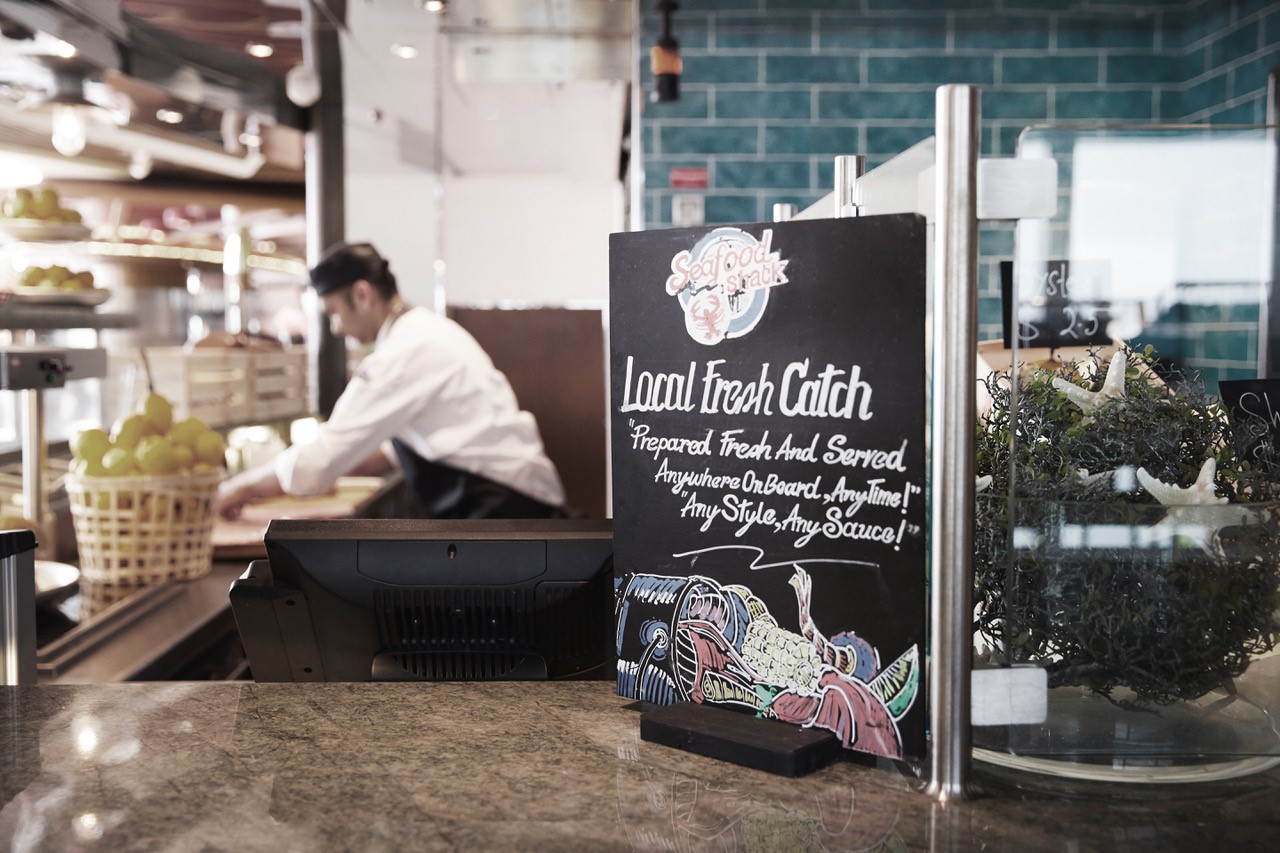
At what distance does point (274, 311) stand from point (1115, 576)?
664 cm

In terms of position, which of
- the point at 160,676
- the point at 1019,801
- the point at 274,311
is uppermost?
the point at 274,311

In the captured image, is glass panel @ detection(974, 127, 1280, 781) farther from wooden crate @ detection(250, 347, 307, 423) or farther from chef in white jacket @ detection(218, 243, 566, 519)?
wooden crate @ detection(250, 347, 307, 423)

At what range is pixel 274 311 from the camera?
685 cm

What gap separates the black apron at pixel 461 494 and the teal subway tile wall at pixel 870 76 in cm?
120

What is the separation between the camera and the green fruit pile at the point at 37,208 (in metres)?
2.19

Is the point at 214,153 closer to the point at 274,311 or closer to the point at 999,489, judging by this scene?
the point at 274,311

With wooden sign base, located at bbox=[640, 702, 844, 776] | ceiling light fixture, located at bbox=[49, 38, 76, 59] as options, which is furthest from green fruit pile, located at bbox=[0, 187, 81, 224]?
wooden sign base, located at bbox=[640, 702, 844, 776]

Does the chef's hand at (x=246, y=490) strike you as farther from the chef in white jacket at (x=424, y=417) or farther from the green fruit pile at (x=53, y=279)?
the green fruit pile at (x=53, y=279)

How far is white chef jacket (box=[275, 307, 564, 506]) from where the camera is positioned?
325cm

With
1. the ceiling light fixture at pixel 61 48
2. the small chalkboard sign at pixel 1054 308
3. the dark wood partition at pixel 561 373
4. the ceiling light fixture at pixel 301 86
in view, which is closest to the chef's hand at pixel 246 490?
the ceiling light fixture at pixel 61 48

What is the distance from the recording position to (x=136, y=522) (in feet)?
6.80

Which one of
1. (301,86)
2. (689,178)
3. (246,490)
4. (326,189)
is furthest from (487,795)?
(326,189)

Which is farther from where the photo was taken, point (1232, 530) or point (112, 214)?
point (112, 214)

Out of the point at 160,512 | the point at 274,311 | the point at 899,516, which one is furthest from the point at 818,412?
the point at 274,311
